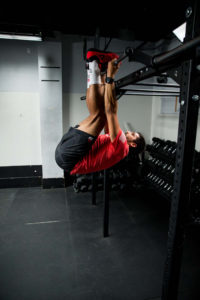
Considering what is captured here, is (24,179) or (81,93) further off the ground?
(81,93)

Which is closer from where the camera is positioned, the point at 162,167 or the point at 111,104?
the point at 111,104

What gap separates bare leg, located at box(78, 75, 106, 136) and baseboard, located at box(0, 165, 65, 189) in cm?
250

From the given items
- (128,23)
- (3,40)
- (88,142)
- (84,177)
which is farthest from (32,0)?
(84,177)

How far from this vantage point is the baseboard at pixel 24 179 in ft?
12.5

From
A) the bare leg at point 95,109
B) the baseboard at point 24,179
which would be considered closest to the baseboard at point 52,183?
the baseboard at point 24,179

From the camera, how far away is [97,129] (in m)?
1.59

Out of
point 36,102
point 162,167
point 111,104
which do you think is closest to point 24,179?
point 36,102

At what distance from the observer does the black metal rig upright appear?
0.85 meters

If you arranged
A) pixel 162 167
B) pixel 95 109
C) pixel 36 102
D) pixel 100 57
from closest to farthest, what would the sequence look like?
pixel 100 57 < pixel 95 109 < pixel 162 167 < pixel 36 102

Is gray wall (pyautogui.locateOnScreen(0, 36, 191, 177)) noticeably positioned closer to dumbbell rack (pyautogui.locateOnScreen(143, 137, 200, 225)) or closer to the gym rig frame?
dumbbell rack (pyautogui.locateOnScreen(143, 137, 200, 225))

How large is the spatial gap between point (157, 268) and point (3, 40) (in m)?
4.20

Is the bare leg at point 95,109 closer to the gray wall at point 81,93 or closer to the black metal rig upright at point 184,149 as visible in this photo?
the black metal rig upright at point 184,149

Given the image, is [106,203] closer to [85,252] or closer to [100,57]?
[85,252]

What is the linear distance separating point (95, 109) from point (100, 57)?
0.39 m
